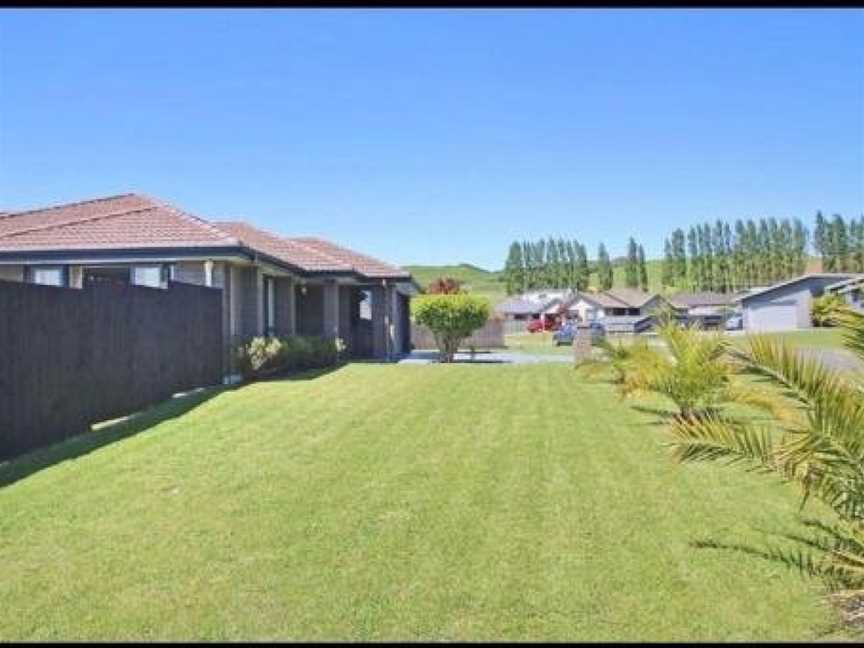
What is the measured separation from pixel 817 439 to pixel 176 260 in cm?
1634

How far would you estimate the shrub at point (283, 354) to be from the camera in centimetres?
2038

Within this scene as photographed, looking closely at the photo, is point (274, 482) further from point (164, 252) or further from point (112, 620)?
point (164, 252)

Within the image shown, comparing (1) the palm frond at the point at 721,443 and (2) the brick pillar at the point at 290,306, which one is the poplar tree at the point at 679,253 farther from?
(1) the palm frond at the point at 721,443

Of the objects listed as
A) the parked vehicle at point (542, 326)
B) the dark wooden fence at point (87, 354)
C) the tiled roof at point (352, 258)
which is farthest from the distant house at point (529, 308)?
the dark wooden fence at point (87, 354)

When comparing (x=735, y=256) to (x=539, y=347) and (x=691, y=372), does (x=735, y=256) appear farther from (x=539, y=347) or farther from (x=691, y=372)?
(x=691, y=372)

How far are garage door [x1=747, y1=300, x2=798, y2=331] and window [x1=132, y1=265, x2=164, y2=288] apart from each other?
6203 centimetres

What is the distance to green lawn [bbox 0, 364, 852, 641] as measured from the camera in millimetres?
5164

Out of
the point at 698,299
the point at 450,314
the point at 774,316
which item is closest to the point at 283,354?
the point at 450,314

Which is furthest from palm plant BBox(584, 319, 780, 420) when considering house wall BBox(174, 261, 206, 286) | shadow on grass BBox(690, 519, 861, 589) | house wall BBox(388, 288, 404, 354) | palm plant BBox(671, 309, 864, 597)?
house wall BBox(388, 288, 404, 354)

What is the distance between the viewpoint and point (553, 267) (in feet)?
486

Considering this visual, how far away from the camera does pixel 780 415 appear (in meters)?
7.34

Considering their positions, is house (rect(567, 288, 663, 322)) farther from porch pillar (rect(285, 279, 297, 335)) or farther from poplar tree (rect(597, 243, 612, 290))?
porch pillar (rect(285, 279, 297, 335))

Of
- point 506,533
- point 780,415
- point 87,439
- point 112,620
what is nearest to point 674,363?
point 780,415

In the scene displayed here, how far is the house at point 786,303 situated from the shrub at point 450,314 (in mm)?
46572
